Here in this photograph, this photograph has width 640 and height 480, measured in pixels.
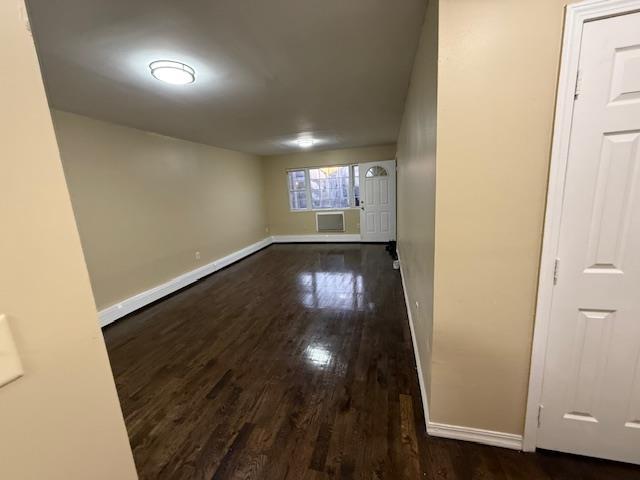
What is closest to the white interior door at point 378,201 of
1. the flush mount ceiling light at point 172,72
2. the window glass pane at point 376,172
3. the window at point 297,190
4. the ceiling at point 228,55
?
the window glass pane at point 376,172

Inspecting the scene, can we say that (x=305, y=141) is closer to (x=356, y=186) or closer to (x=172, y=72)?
(x=356, y=186)

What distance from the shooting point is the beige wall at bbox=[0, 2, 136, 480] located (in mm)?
476

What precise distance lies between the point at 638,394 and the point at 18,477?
83.3 inches

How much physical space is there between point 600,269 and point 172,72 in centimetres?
274

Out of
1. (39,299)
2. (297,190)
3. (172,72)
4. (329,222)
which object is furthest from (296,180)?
(39,299)

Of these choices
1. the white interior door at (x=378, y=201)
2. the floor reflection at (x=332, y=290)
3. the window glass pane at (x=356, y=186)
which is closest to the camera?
the floor reflection at (x=332, y=290)

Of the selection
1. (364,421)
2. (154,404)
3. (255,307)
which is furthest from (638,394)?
(255,307)

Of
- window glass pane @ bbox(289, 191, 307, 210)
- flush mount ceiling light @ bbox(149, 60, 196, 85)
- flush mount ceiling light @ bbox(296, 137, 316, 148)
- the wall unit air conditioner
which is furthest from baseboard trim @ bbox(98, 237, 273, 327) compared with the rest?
flush mount ceiling light @ bbox(296, 137, 316, 148)

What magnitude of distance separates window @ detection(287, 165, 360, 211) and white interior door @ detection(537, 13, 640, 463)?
18.2 feet

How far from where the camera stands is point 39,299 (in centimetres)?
52

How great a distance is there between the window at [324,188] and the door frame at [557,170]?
18.1ft

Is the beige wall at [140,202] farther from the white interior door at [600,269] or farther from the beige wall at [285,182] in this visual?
the white interior door at [600,269]

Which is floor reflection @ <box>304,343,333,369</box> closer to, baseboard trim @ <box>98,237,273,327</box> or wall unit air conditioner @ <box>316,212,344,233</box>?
baseboard trim @ <box>98,237,273,327</box>

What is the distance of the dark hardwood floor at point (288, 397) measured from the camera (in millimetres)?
1367
